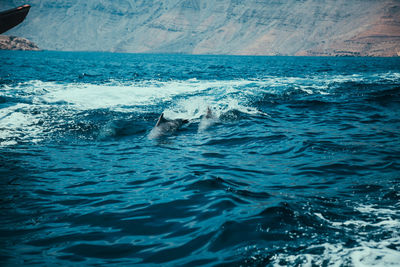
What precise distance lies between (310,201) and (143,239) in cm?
287

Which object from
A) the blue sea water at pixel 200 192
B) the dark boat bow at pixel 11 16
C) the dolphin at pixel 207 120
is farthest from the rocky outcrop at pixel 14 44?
the dolphin at pixel 207 120

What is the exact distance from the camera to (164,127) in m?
10.7

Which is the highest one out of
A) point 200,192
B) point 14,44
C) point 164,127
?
point 14,44

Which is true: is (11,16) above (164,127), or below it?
above

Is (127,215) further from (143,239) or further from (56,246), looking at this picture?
(56,246)

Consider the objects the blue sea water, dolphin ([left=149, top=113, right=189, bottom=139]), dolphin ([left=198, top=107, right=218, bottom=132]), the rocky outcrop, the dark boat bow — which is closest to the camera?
the blue sea water

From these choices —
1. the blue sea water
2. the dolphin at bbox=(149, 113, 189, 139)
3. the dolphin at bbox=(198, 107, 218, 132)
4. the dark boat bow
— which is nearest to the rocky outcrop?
the dark boat bow

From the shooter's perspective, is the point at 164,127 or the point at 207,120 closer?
the point at 164,127

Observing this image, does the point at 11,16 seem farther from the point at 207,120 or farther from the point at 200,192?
the point at 200,192

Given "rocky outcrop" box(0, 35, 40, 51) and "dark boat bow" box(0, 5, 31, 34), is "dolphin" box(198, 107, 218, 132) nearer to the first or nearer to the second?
"dark boat bow" box(0, 5, 31, 34)

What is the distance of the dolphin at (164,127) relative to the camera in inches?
400

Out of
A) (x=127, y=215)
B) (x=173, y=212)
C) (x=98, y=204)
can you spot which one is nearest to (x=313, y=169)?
(x=173, y=212)

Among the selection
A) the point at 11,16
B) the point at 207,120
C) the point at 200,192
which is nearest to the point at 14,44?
the point at 11,16

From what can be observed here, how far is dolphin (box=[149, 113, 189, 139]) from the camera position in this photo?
33.4 feet
